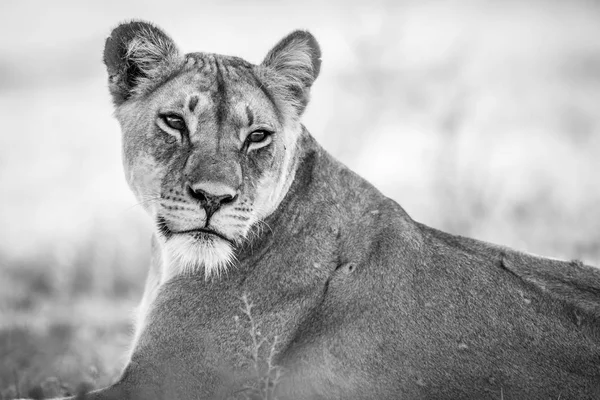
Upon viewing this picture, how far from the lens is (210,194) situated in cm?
576

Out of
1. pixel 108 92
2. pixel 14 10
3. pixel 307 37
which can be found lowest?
pixel 108 92

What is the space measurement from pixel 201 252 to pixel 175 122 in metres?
1.06

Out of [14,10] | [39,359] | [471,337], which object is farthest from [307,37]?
[14,10]

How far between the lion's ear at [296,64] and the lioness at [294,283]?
1.37ft

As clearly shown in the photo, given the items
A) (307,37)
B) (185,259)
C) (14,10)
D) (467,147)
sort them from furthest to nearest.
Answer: (14,10), (467,147), (307,37), (185,259)

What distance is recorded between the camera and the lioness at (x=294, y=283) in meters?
5.74

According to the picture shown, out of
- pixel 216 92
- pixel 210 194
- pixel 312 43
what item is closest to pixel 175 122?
pixel 216 92

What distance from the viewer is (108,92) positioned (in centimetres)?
684

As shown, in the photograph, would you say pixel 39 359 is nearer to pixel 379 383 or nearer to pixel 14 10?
pixel 379 383

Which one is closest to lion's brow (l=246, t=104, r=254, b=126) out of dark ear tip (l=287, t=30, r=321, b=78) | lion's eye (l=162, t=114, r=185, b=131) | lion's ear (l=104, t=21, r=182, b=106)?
lion's eye (l=162, t=114, r=185, b=131)

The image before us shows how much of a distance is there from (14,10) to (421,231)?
5889 cm

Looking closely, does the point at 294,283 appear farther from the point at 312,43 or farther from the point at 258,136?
the point at 312,43

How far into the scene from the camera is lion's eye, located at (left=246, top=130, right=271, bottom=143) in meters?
6.38

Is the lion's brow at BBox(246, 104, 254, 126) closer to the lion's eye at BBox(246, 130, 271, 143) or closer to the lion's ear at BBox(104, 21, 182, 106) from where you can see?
the lion's eye at BBox(246, 130, 271, 143)
